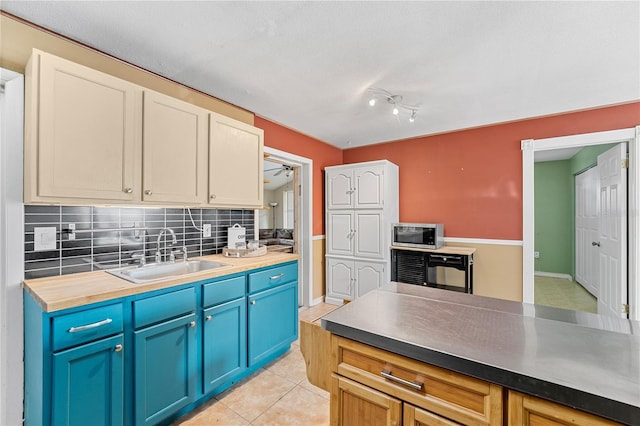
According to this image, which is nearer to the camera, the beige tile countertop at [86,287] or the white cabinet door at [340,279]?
the beige tile countertop at [86,287]

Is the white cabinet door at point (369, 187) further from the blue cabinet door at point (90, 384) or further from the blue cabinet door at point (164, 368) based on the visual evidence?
the blue cabinet door at point (90, 384)

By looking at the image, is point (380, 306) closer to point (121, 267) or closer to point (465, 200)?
point (121, 267)

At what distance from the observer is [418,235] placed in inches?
133

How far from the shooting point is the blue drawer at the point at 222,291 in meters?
1.84

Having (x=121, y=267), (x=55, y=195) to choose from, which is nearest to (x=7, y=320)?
(x=121, y=267)

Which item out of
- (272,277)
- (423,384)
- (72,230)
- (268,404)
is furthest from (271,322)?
(423,384)

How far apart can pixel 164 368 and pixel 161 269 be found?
2.52 feet

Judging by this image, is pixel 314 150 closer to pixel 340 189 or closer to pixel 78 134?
pixel 340 189

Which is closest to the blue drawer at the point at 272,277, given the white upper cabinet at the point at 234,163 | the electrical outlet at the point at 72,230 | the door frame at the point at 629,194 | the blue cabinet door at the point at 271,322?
the blue cabinet door at the point at 271,322

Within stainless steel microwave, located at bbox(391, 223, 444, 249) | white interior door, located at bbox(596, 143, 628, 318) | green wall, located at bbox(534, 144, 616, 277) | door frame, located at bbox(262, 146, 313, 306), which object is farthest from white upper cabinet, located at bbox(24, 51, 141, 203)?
green wall, located at bbox(534, 144, 616, 277)

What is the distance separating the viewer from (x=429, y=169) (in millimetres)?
3773

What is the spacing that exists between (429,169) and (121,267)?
361 centimetres

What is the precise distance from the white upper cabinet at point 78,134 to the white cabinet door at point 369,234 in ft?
8.53

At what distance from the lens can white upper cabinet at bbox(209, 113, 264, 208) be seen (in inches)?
87.5
